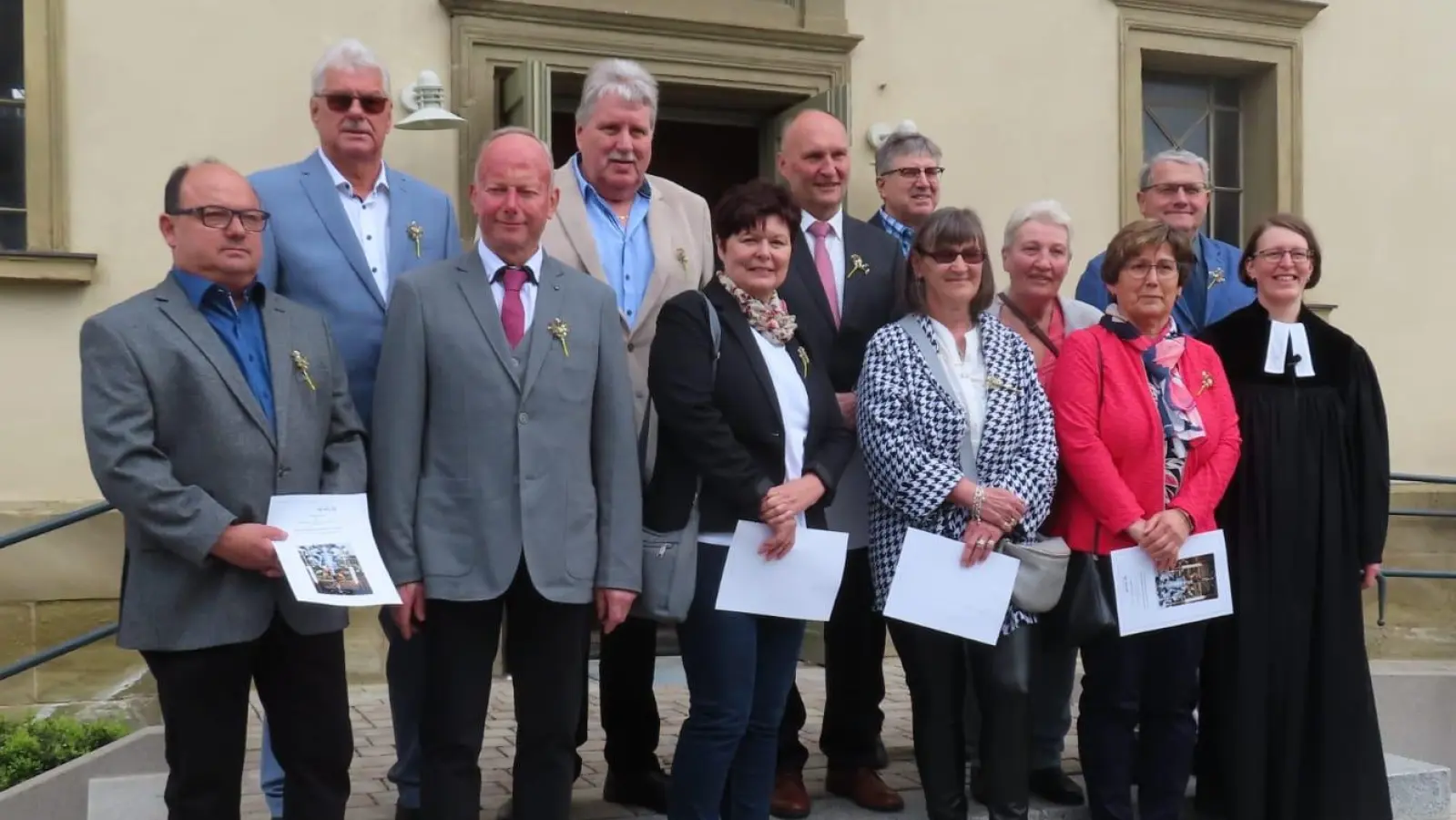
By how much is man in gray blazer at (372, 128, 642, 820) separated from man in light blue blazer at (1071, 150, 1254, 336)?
86.8 inches


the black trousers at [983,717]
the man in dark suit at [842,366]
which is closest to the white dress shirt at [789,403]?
the man in dark suit at [842,366]

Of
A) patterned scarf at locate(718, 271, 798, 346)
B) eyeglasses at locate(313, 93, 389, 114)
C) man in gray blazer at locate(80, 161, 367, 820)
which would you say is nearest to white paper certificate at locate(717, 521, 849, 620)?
patterned scarf at locate(718, 271, 798, 346)

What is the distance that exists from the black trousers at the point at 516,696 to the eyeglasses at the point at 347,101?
4.32 ft

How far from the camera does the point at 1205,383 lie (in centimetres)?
433

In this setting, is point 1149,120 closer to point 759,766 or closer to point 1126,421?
point 1126,421

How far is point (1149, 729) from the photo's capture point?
4301 millimetres

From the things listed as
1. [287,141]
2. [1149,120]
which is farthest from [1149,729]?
[1149,120]

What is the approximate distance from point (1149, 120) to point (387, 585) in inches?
265

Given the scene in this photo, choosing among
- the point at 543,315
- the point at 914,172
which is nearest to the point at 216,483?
the point at 543,315

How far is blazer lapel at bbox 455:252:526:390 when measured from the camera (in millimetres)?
3521

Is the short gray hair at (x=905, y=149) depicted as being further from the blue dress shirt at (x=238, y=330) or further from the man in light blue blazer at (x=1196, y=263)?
the blue dress shirt at (x=238, y=330)

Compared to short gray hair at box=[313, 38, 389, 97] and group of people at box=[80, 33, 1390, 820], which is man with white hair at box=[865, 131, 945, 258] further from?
short gray hair at box=[313, 38, 389, 97]

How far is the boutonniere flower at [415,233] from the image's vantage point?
154 inches

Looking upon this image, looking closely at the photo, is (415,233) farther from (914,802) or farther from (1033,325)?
Answer: (914,802)
